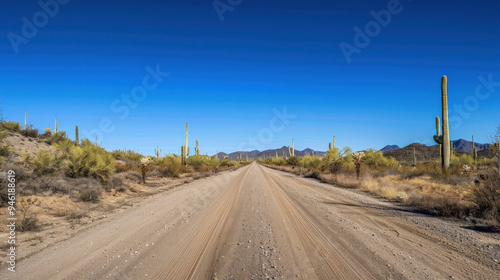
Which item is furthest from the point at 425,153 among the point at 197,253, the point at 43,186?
the point at 43,186

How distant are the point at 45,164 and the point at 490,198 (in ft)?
55.1

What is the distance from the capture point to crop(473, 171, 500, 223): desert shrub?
6.81m

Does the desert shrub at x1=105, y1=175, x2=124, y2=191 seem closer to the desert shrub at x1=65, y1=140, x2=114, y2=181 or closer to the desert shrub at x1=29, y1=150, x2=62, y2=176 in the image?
the desert shrub at x1=65, y1=140, x2=114, y2=181

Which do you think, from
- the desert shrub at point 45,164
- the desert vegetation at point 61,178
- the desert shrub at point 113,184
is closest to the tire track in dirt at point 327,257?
the desert vegetation at point 61,178

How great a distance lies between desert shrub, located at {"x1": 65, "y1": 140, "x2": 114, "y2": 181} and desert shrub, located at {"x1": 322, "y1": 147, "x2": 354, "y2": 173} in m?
19.5

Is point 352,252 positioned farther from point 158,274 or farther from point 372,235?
point 158,274

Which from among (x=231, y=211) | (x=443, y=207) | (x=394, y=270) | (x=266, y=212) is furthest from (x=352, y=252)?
(x=443, y=207)

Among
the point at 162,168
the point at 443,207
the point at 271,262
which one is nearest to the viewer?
the point at 271,262

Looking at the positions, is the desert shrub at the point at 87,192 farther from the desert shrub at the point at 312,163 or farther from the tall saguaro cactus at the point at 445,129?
the desert shrub at the point at 312,163

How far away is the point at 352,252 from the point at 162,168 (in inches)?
869

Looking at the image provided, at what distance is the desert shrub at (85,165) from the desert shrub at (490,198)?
15.0 metres

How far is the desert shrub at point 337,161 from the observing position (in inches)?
987

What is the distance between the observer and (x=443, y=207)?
8.13m

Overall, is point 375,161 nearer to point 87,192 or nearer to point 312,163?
point 312,163
